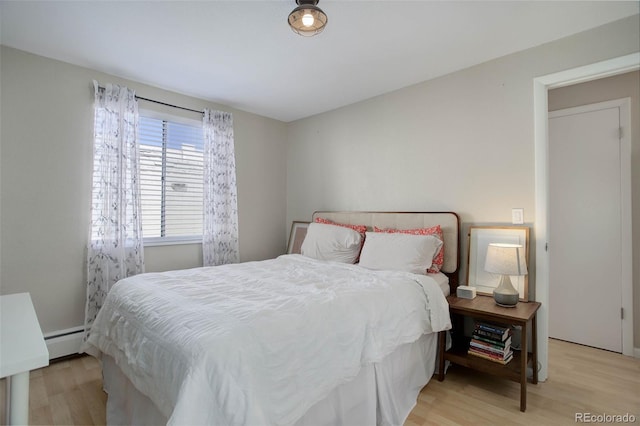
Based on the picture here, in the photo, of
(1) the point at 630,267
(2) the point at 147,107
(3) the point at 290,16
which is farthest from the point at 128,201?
(1) the point at 630,267

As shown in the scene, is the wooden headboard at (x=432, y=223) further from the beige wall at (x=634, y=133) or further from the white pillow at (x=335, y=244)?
the beige wall at (x=634, y=133)

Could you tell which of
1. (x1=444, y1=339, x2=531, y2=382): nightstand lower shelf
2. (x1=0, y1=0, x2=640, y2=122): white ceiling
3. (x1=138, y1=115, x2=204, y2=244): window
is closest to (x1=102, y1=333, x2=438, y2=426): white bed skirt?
(x1=444, y1=339, x2=531, y2=382): nightstand lower shelf

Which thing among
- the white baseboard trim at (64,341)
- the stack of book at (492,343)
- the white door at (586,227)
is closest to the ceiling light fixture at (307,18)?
the stack of book at (492,343)

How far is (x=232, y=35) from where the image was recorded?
223cm

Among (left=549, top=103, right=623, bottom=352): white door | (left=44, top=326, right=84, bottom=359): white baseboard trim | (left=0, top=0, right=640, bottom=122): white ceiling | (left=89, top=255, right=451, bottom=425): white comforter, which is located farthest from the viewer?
(left=549, top=103, right=623, bottom=352): white door

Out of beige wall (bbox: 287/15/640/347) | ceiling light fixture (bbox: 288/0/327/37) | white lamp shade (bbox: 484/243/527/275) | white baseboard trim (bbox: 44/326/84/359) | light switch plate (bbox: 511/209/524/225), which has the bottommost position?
white baseboard trim (bbox: 44/326/84/359)

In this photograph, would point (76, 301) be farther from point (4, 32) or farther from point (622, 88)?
point (622, 88)

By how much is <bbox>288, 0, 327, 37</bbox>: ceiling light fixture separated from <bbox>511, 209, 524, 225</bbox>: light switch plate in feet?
6.43

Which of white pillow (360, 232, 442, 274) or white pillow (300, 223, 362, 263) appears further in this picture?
white pillow (300, 223, 362, 263)

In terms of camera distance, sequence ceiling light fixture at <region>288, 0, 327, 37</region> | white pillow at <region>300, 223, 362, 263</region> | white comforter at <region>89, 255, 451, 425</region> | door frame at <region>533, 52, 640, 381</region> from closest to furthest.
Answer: white comforter at <region>89, 255, 451, 425</region> → ceiling light fixture at <region>288, 0, 327, 37</region> → door frame at <region>533, 52, 640, 381</region> → white pillow at <region>300, 223, 362, 263</region>

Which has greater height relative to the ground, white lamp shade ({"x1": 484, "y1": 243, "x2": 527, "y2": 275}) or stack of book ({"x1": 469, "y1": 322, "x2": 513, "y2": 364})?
white lamp shade ({"x1": 484, "y1": 243, "x2": 527, "y2": 275})

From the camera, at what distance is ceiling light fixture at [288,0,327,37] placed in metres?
1.82

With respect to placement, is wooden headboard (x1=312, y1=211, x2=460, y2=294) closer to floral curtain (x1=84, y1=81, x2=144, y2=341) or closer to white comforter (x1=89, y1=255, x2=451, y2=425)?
white comforter (x1=89, y1=255, x2=451, y2=425)

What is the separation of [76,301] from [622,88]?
524cm
